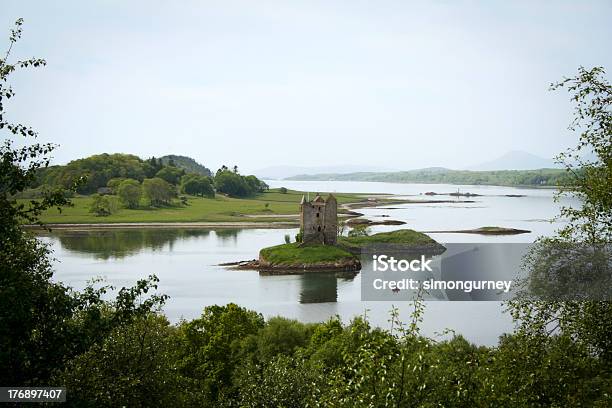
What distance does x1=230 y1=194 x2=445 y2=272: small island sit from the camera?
64.4 m

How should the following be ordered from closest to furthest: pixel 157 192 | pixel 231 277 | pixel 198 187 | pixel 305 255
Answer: pixel 231 277
pixel 305 255
pixel 157 192
pixel 198 187

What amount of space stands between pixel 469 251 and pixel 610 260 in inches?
2268

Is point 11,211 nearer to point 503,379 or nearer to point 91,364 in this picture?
point 91,364

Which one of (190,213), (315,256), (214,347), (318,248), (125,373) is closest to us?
(125,373)

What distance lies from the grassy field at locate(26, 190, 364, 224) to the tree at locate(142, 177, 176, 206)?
3110 millimetres

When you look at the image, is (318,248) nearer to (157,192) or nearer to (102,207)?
(102,207)

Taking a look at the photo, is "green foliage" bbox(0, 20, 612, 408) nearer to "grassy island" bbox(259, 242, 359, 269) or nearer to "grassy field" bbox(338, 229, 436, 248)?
"grassy island" bbox(259, 242, 359, 269)

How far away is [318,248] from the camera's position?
66.8m

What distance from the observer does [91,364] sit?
14.3m

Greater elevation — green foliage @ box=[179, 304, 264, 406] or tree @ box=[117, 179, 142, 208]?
tree @ box=[117, 179, 142, 208]

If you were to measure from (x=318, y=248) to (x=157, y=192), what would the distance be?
73.9 m

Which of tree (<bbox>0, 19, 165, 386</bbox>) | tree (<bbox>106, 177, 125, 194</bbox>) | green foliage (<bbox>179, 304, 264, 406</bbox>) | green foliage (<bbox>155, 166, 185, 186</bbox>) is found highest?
green foliage (<bbox>155, 166, 185, 186</bbox>)

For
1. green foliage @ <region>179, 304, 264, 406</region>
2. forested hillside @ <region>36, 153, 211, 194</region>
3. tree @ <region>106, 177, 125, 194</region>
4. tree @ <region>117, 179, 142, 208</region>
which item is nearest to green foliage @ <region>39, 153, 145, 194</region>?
forested hillside @ <region>36, 153, 211, 194</region>

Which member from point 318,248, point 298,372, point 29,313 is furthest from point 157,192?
point 29,313
